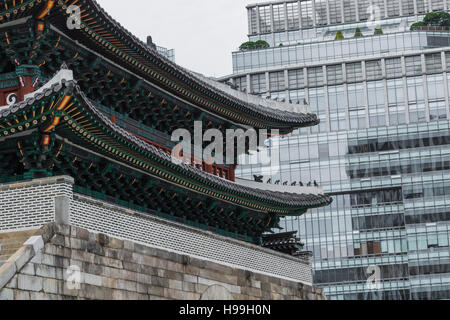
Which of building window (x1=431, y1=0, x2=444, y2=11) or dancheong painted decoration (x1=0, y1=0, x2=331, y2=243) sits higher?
building window (x1=431, y1=0, x2=444, y2=11)

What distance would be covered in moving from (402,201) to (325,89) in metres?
16.9

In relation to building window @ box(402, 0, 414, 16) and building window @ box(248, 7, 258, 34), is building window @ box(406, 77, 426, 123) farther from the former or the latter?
building window @ box(248, 7, 258, 34)

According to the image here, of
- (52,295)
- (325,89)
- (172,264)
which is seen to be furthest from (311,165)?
(52,295)

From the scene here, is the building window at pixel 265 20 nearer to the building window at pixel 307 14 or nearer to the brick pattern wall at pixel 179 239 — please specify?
the building window at pixel 307 14

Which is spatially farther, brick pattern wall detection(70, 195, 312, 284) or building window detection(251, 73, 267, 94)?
building window detection(251, 73, 267, 94)

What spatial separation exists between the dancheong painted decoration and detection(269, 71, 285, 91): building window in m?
67.6

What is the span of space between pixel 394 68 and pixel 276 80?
13.5m

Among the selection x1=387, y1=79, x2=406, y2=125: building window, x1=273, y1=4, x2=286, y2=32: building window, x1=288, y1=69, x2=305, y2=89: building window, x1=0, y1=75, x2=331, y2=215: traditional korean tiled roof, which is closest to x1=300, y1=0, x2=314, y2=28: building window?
x1=273, y1=4, x2=286, y2=32: building window

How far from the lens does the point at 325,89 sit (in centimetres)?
10762

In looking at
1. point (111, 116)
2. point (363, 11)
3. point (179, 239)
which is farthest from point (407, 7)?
point (179, 239)

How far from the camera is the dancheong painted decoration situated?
1036 inches
